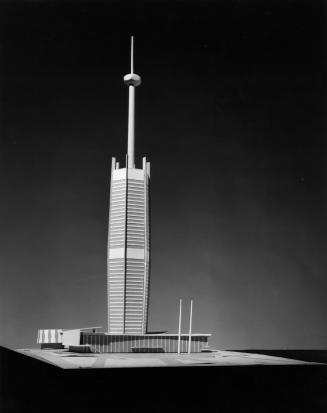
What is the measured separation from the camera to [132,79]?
138 metres

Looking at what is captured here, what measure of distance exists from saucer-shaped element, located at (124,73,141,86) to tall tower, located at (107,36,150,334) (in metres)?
22.4

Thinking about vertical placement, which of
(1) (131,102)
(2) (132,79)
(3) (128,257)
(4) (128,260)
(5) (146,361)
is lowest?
(5) (146,361)

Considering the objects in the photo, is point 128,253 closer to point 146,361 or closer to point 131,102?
point 131,102

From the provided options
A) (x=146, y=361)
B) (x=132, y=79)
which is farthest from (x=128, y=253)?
(x=146, y=361)

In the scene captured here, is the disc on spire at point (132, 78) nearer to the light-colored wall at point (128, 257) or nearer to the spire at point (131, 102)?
the spire at point (131, 102)

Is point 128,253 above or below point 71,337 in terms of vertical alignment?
above

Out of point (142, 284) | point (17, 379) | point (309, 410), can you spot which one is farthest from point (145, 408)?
point (142, 284)

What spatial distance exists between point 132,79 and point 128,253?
42307 millimetres

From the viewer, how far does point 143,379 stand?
2195 inches

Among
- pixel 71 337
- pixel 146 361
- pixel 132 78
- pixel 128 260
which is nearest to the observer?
pixel 146 361

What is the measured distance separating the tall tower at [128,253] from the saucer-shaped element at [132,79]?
22424 mm

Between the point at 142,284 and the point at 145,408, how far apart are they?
273ft

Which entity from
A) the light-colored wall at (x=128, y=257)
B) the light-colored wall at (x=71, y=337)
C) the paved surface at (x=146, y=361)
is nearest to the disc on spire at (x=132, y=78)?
the light-colored wall at (x=128, y=257)

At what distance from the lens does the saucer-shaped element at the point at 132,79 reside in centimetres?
13825
